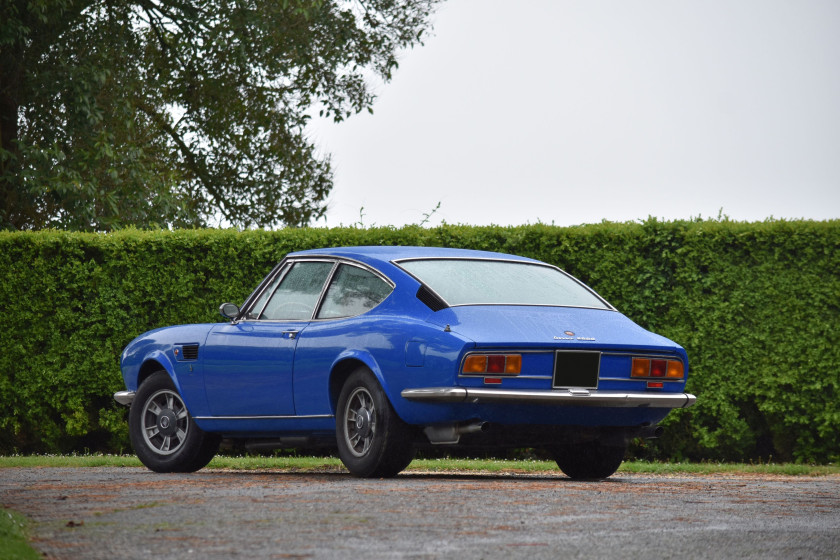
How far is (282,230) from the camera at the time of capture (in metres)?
13.6

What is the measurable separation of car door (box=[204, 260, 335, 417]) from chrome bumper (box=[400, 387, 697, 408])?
1.38 metres

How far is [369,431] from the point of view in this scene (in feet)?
26.7

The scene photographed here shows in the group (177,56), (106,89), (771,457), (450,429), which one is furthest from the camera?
(177,56)

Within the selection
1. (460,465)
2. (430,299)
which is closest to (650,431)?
(430,299)

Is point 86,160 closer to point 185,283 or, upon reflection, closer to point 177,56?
point 177,56

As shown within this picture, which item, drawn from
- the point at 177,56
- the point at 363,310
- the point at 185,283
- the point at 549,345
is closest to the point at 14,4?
the point at 177,56

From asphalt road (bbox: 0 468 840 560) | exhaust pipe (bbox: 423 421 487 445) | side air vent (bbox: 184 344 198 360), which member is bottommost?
asphalt road (bbox: 0 468 840 560)

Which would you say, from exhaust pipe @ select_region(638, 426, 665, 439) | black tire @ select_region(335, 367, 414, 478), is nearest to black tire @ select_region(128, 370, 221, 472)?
black tire @ select_region(335, 367, 414, 478)

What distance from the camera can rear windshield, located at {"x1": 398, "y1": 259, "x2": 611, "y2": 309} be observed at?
8.32 m

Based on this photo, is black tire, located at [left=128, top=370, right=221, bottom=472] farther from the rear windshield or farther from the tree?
the tree

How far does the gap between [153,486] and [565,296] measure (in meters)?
3.12

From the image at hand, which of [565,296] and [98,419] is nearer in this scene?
[565,296]

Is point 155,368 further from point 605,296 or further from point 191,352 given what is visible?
point 605,296

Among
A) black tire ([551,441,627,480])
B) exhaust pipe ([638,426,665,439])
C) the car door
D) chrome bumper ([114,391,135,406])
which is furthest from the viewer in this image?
chrome bumper ([114,391,135,406])
